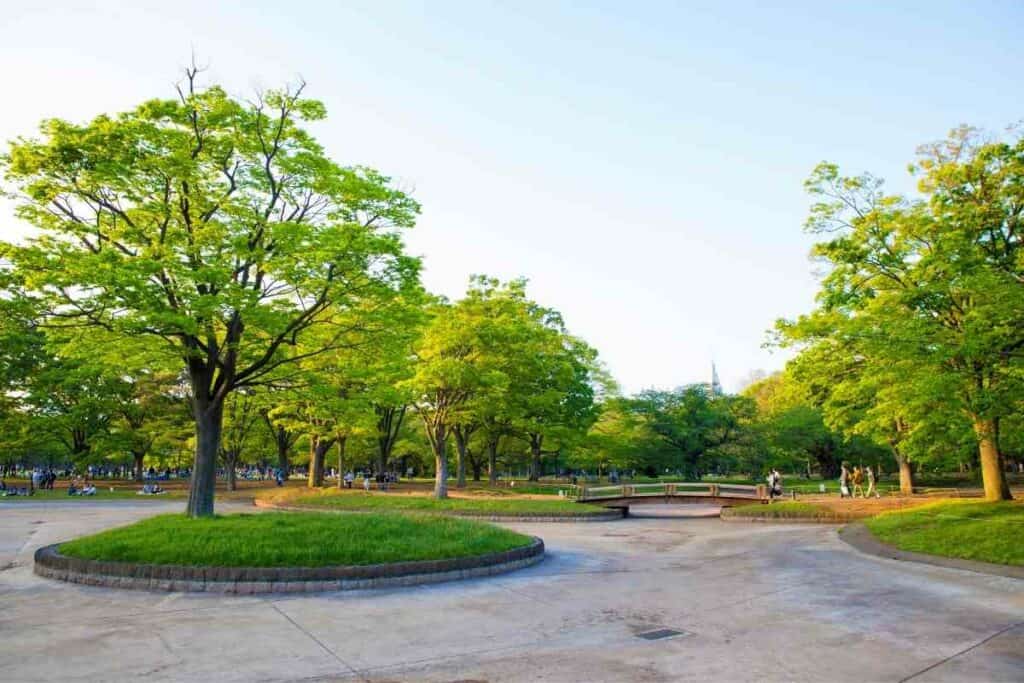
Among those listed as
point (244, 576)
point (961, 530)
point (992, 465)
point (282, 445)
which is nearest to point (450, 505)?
point (244, 576)

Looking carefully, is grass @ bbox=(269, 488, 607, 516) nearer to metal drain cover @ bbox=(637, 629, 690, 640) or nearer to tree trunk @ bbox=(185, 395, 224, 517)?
tree trunk @ bbox=(185, 395, 224, 517)

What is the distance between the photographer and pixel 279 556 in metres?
12.0

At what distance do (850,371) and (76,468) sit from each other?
169 feet

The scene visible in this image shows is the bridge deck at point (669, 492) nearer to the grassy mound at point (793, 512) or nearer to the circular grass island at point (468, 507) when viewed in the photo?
the circular grass island at point (468, 507)

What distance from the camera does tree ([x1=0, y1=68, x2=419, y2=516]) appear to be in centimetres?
1548

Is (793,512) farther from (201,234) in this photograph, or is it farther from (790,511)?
(201,234)

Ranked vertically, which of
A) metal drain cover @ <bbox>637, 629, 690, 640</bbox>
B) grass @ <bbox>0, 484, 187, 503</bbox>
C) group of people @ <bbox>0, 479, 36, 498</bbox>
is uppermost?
metal drain cover @ <bbox>637, 629, 690, 640</bbox>

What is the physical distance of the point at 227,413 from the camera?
42.1 meters

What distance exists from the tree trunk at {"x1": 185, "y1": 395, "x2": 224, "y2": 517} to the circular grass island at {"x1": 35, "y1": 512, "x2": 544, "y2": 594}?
223 centimetres

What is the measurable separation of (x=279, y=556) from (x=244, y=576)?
831 millimetres

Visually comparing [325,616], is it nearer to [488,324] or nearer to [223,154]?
[223,154]

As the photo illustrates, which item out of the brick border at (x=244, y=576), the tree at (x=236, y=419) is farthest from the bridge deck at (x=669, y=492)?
the brick border at (x=244, y=576)

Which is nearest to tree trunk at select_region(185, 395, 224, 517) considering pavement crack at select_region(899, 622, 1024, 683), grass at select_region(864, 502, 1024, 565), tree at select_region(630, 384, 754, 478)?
pavement crack at select_region(899, 622, 1024, 683)

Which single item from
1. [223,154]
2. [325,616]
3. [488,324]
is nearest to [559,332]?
[488,324]
